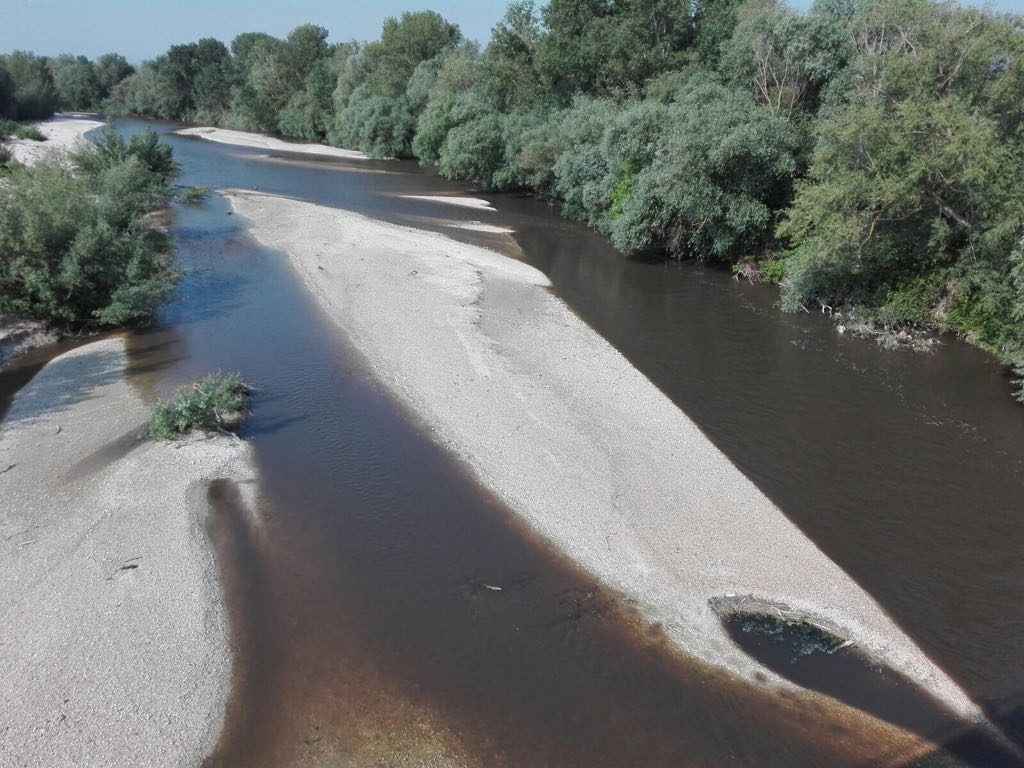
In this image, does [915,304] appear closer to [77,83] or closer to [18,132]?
[18,132]

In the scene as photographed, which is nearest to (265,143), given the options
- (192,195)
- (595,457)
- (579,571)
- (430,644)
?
(192,195)

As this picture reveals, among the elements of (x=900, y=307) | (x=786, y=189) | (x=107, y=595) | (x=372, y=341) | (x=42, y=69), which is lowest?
(x=107, y=595)

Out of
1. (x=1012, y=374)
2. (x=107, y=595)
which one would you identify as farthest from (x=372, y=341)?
(x=1012, y=374)

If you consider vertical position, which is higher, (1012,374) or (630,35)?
(630,35)

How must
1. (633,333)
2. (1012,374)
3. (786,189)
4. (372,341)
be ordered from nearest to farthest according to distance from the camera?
(1012,374) < (372,341) < (633,333) < (786,189)

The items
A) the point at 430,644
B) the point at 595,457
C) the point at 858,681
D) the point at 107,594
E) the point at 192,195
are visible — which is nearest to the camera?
the point at 858,681

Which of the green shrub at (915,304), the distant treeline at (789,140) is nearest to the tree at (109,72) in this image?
the distant treeline at (789,140)

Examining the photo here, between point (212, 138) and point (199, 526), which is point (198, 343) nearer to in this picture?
point (199, 526)
